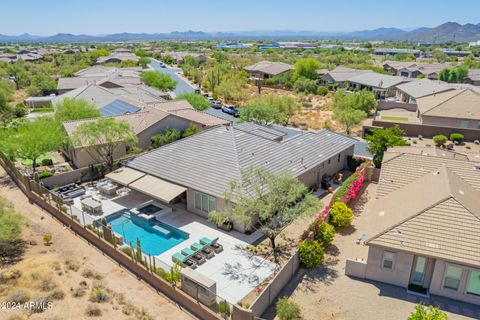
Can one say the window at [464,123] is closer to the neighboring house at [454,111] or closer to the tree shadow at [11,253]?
the neighboring house at [454,111]

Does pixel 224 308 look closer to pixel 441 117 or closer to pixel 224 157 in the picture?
pixel 224 157

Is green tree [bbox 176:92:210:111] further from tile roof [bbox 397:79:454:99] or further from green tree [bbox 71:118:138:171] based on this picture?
tile roof [bbox 397:79:454:99]

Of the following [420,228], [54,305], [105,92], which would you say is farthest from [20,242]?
[105,92]

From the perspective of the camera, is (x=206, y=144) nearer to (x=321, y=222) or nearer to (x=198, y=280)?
(x=321, y=222)

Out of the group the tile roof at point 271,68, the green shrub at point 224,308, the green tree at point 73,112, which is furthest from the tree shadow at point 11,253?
the tile roof at point 271,68

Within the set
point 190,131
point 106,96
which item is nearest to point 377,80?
point 190,131

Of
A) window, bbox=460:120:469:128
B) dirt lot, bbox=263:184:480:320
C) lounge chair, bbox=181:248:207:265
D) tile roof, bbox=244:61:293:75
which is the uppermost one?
tile roof, bbox=244:61:293:75

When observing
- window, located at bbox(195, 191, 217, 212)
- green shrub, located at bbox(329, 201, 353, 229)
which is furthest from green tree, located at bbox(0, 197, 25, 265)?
green shrub, located at bbox(329, 201, 353, 229)
